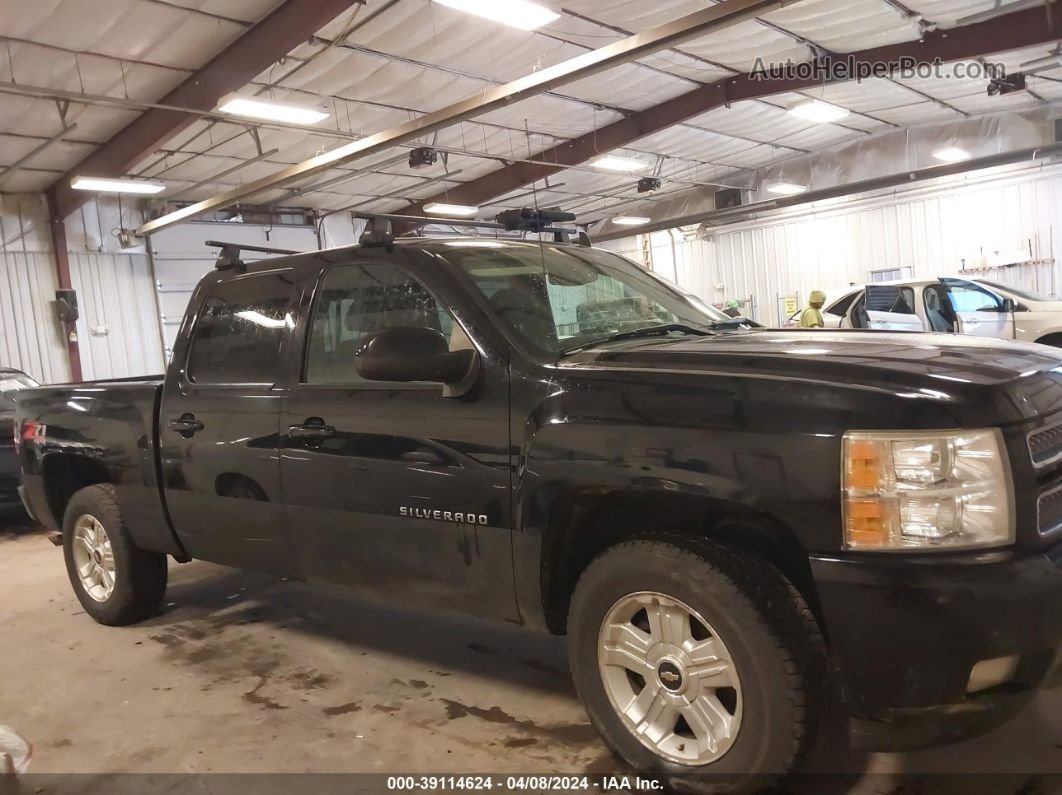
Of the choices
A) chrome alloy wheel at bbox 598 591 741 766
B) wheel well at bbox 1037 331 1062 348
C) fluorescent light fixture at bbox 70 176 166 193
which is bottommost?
chrome alloy wheel at bbox 598 591 741 766

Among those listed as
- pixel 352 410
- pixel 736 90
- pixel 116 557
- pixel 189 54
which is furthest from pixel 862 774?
pixel 736 90

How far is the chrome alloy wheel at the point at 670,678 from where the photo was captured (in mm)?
2279

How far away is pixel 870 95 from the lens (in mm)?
12750

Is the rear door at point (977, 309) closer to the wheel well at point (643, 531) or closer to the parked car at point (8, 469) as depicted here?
the wheel well at point (643, 531)

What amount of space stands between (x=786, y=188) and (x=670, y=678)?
1659 cm

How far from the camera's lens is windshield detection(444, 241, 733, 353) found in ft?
9.41

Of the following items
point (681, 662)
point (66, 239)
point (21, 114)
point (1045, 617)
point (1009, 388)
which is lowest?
point (681, 662)

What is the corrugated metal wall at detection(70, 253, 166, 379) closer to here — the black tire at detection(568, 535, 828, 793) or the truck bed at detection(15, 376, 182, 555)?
the truck bed at detection(15, 376, 182, 555)

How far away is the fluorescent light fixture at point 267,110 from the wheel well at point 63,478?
233 inches

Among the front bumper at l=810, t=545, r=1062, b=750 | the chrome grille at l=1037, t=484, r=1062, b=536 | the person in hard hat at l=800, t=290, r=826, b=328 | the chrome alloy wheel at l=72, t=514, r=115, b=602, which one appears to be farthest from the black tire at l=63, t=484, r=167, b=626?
the person in hard hat at l=800, t=290, r=826, b=328

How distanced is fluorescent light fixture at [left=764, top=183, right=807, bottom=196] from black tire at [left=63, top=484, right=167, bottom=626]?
611 inches

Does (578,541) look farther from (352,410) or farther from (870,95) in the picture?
(870,95)

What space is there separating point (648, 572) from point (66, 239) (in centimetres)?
1486

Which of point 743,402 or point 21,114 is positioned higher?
point 21,114
